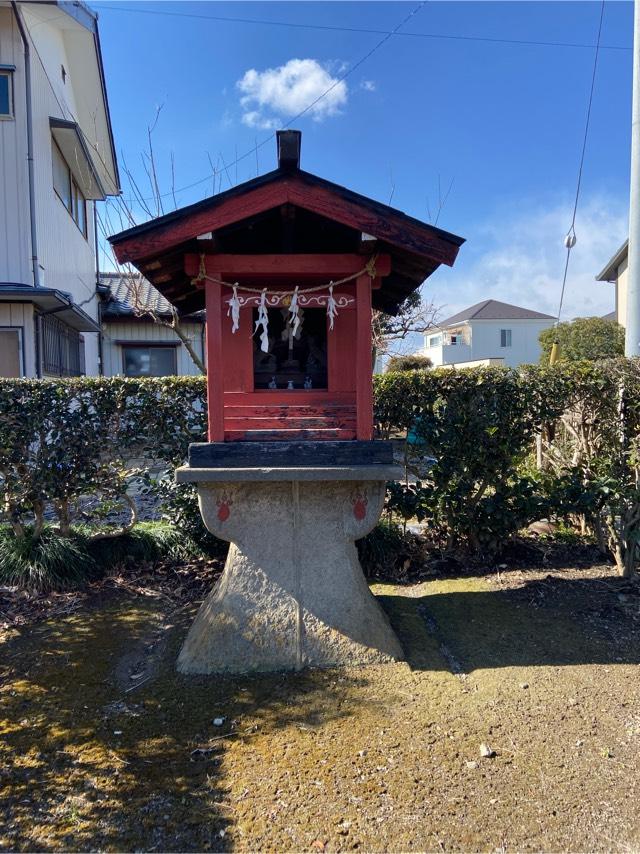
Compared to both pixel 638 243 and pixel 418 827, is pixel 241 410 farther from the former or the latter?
pixel 638 243

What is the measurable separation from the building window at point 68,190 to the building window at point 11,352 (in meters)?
3.15

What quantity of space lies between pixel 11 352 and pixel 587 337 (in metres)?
21.9

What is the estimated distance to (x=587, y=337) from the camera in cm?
2319

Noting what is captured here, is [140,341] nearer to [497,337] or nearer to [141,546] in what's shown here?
[141,546]

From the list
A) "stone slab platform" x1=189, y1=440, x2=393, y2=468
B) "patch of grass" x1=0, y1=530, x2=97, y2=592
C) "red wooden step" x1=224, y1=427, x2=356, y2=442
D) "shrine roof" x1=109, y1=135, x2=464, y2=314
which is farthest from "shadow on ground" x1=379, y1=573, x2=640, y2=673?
"patch of grass" x1=0, y1=530, x2=97, y2=592

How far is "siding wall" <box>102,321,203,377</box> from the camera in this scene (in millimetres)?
14031

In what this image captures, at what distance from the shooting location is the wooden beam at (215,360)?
12.2 feet

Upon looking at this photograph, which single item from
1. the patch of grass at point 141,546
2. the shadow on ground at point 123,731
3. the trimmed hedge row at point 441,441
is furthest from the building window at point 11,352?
the shadow on ground at point 123,731

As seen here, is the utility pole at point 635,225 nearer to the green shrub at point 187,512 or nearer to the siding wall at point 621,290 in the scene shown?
the green shrub at point 187,512

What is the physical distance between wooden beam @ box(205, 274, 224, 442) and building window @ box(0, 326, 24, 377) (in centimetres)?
635

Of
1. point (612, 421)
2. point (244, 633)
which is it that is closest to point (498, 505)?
point (612, 421)

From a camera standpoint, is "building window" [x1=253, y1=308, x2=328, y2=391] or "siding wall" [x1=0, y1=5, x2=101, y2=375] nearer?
"building window" [x1=253, y1=308, x2=328, y2=391]

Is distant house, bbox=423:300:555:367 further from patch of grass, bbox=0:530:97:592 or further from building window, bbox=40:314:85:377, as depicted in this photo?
patch of grass, bbox=0:530:97:592

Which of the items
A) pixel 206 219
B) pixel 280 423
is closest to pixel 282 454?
pixel 280 423
